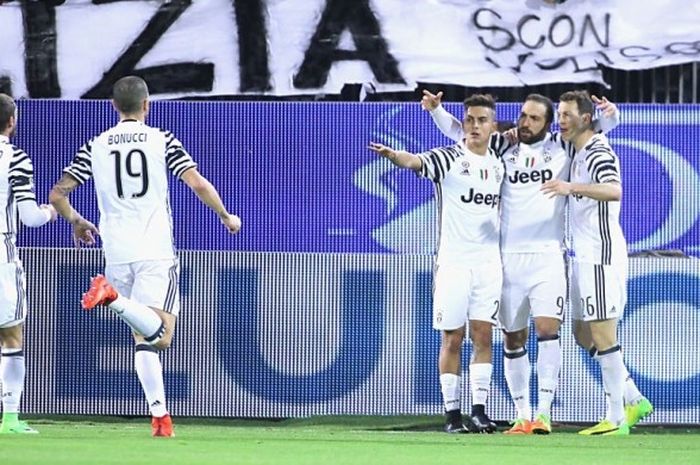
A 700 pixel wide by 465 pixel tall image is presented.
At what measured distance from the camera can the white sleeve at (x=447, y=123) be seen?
12562 millimetres

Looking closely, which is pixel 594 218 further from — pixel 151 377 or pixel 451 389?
pixel 151 377

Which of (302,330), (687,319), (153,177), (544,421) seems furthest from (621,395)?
(153,177)

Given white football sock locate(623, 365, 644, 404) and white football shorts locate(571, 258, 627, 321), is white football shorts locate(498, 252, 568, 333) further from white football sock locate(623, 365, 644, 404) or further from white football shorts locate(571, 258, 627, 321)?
white football sock locate(623, 365, 644, 404)

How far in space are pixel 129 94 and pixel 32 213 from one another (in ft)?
3.63

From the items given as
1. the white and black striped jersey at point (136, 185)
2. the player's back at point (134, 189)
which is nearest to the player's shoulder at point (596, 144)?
the white and black striped jersey at point (136, 185)

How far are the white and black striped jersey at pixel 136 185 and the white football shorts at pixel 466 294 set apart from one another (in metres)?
2.09

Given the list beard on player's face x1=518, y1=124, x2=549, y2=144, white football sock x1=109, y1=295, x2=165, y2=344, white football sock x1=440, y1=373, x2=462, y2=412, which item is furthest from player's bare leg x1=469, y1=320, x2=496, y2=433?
white football sock x1=109, y1=295, x2=165, y2=344

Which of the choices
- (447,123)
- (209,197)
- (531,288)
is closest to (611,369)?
(531,288)

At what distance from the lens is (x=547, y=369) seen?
12.5 meters

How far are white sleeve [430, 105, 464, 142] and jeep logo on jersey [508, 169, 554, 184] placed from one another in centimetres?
45

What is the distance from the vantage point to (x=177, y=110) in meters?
14.0

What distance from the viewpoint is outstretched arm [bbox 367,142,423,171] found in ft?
39.0

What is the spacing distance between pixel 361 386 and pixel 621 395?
2231 mm

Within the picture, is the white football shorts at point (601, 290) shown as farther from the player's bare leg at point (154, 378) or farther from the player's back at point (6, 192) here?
the player's back at point (6, 192)
